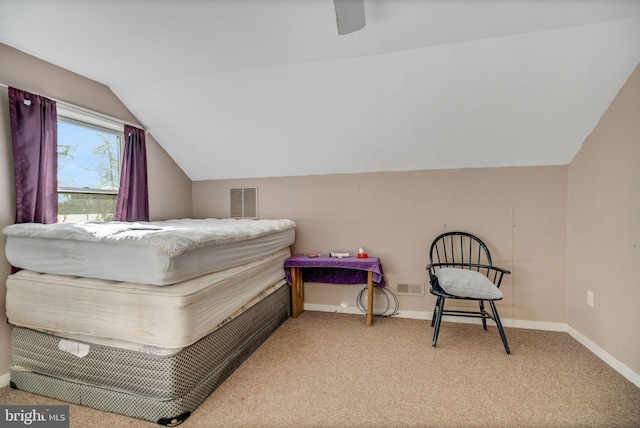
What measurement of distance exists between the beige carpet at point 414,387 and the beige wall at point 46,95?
109 centimetres

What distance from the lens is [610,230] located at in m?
2.09

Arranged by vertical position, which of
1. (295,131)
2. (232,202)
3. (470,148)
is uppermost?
(295,131)

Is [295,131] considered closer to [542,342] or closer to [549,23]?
[549,23]

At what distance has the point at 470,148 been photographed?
8.74 feet

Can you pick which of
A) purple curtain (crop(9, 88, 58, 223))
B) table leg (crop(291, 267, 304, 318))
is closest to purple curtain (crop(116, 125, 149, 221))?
purple curtain (crop(9, 88, 58, 223))

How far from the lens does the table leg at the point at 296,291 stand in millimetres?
2996

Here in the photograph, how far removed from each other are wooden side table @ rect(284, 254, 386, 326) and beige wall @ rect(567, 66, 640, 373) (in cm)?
164

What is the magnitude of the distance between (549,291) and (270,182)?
2.99 metres

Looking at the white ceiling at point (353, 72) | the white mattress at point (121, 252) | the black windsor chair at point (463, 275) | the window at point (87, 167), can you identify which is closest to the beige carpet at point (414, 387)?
the black windsor chair at point (463, 275)

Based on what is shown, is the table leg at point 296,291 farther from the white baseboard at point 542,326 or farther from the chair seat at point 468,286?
the chair seat at point 468,286

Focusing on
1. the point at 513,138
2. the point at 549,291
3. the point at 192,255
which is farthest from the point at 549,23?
the point at 192,255

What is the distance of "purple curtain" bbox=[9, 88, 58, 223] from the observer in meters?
1.95

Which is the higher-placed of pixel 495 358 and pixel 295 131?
pixel 295 131

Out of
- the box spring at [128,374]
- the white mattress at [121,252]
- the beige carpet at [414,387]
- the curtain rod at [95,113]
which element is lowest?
the beige carpet at [414,387]
